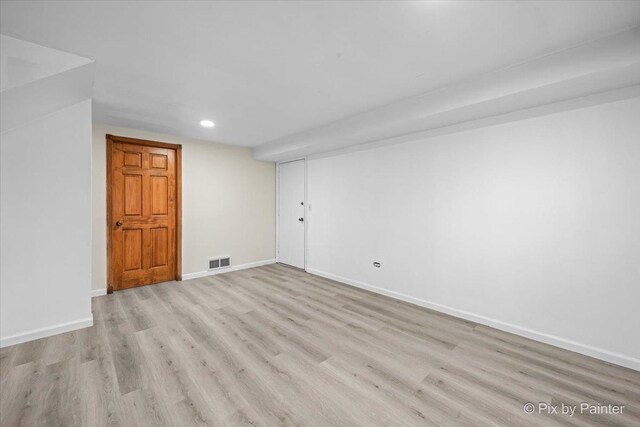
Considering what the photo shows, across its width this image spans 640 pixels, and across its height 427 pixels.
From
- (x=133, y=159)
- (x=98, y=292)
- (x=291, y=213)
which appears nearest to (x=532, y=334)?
(x=291, y=213)

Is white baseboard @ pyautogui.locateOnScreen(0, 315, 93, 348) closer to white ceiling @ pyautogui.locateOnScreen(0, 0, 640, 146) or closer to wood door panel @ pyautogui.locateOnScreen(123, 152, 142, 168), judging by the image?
wood door panel @ pyautogui.locateOnScreen(123, 152, 142, 168)

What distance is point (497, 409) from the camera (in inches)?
67.4

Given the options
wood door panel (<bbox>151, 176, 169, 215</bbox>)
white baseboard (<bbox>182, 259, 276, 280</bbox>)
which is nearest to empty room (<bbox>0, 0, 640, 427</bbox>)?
wood door panel (<bbox>151, 176, 169, 215</bbox>)

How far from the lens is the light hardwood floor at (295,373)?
1.66m

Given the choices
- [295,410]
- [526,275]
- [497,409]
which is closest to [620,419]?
[497,409]

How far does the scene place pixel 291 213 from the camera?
5.59 meters

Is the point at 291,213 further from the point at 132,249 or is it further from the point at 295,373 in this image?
the point at 295,373

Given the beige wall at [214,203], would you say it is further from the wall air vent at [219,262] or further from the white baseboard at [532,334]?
the white baseboard at [532,334]

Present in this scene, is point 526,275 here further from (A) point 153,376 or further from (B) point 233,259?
(B) point 233,259

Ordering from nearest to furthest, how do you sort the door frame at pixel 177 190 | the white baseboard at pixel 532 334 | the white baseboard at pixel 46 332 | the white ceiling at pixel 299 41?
1. the white ceiling at pixel 299 41
2. the white baseboard at pixel 532 334
3. the white baseboard at pixel 46 332
4. the door frame at pixel 177 190

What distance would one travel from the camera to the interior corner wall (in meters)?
2.47

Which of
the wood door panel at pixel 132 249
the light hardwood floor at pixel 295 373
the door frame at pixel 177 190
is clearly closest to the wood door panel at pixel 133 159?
the door frame at pixel 177 190

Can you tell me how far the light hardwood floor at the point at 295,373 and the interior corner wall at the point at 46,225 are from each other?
270 mm

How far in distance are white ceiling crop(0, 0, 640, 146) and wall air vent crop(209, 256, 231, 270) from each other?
2919 mm
